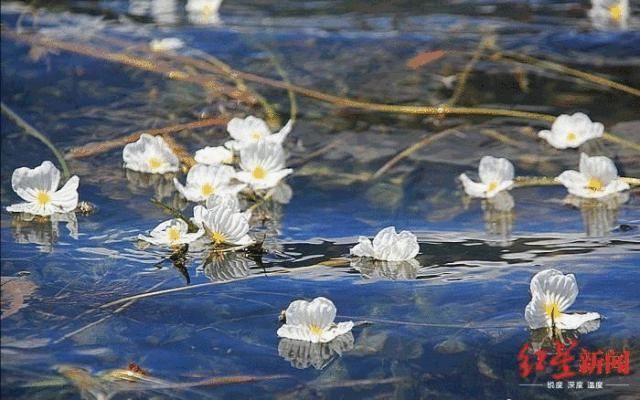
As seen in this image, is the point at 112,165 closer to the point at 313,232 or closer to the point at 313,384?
the point at 313,232

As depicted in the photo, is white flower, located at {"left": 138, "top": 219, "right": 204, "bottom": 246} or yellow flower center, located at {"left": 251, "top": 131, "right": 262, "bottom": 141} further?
yellow flower center, located at {"left": 251, "top": 131, "right": 262, "bottom": 141}

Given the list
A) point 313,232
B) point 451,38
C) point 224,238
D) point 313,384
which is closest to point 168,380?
point 313,384

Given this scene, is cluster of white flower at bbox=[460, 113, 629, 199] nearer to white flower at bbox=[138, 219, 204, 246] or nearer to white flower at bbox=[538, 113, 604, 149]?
white flower at bbox=[538, 113, 604, 149]

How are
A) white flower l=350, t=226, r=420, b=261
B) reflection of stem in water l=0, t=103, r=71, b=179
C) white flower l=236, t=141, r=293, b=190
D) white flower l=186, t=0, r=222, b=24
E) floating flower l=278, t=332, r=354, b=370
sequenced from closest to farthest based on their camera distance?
floating flower l=278, t=332, r=354, b=370
white flower l=350, t=226, r=420, b=261
white flower l=236, t=141, r=293, b=190
reflection of stem in water l=0, t=103, r=71, b=179
white flower l=186, t=0, r=222, b=24

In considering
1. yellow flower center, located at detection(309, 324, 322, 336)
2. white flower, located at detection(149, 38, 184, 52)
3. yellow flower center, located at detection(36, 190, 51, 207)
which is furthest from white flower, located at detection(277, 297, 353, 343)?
white flower, located at detection(149, 38, 184, 52)

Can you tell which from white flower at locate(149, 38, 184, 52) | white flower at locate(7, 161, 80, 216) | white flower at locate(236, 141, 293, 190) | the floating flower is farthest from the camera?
white flower at locate(149, 38, 184, 52)

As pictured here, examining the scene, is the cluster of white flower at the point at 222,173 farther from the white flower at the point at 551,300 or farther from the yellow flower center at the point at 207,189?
the white flower at the point at 551,300

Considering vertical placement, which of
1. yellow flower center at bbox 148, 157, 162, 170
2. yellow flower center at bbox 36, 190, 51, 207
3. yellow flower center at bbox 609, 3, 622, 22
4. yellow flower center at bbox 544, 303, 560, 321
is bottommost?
yellow flower center at bbox 544, 303, 560, 321
